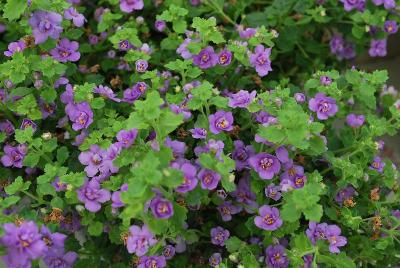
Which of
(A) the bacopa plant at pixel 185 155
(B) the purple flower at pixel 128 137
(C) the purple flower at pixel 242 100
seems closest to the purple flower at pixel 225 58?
(A) the bacopa plant at pixel 185 155

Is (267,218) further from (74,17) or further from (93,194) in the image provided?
(74,17)

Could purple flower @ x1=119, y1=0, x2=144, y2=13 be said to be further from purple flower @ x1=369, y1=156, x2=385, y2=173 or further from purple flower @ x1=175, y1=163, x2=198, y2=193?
purple flower @ x1=369, y1=156, x2=385, y2=173

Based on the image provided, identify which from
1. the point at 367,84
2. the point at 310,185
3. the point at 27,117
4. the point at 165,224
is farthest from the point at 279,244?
the point at 27,117

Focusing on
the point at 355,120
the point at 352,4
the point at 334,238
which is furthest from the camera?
the point at 352,4

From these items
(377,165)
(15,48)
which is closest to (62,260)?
(15,48)

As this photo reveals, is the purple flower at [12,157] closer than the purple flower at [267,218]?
No

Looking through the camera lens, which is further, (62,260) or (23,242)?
(62,260)

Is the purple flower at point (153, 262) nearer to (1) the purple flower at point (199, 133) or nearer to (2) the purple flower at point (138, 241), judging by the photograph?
(2) the purple flower at point (138, 241)

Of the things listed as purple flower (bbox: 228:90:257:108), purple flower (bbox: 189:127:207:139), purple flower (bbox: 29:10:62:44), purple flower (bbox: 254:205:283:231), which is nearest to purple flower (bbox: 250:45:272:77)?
purple flower (bbox: 228:90:257:108)
